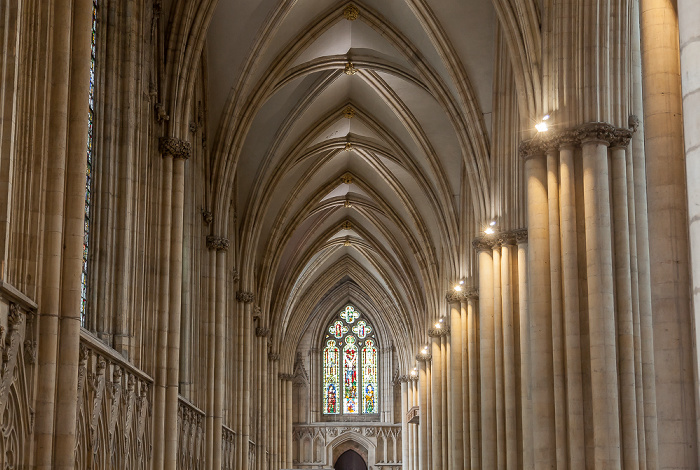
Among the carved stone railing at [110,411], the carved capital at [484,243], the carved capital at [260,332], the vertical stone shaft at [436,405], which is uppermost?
the carved capital at [260,332]

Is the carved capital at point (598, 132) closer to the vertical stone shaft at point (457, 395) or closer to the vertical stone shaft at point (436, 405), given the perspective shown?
the vertical stone shaft at point (457, 395)

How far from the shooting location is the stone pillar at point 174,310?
19.6 meters

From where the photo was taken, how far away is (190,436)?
23391mm

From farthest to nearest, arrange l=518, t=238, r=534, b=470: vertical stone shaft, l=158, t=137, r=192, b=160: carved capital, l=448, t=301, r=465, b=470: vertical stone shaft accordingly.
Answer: l=448, t=301, r=465, b=470: vertical stone shaft → l=158, t=137, r=192, b=160: carved capital → l=518, t=238, r=534, b=470: vertical stone shaft

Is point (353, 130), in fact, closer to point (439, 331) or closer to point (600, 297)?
point (439, 331)

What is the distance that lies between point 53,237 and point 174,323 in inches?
313

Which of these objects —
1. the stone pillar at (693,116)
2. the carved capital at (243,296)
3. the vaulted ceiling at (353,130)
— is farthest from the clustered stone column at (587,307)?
the carved capital at (243,296)

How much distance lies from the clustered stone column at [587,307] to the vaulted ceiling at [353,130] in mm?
7943

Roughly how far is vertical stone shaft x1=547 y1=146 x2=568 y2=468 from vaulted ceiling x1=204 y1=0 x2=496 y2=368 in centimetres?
777

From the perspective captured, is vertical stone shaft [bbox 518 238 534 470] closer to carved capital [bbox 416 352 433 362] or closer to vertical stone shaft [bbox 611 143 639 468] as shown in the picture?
vertical stone shaft [bbox 611 143 639 468]

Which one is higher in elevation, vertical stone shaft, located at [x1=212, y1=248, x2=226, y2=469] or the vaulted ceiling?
the vaulted ceiling

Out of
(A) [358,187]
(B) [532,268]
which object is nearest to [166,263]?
(B) [532,268]

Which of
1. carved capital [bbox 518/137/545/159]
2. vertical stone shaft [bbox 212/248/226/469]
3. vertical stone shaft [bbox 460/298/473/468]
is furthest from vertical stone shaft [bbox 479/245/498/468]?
vertical stone shaft [bbox 212/248/226/469]

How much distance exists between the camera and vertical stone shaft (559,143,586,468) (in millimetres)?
16281
